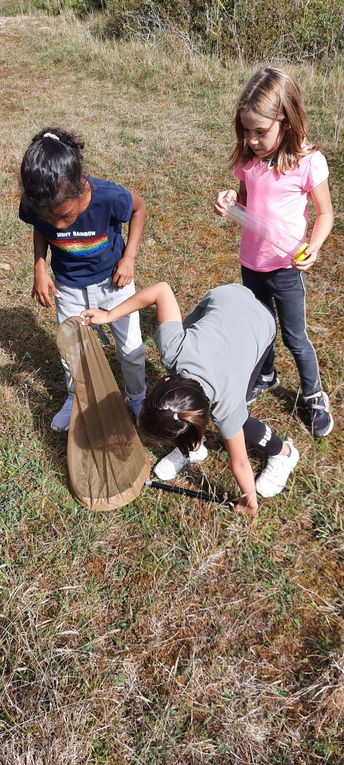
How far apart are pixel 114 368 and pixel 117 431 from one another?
2.93 feet

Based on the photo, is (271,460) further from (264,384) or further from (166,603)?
(166,603)

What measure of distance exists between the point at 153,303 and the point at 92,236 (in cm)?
41

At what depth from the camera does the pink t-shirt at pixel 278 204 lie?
193cm

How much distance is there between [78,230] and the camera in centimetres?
203

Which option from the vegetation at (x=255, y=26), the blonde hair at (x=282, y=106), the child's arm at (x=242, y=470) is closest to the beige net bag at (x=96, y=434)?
the child's arm at (x=242, y=470)

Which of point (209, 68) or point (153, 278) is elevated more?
point (209, 68)

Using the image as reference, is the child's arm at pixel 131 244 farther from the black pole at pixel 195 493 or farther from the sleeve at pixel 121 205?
the black pole at pixel 195 493

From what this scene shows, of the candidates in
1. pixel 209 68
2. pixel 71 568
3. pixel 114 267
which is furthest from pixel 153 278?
pixel 209 68

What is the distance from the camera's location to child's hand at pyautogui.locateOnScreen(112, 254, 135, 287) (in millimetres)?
2160

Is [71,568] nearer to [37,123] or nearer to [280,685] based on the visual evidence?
[280,685]

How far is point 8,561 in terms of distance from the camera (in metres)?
2.06

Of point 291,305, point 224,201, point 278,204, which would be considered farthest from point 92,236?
point 291,305

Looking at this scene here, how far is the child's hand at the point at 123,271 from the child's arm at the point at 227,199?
1.30 feet

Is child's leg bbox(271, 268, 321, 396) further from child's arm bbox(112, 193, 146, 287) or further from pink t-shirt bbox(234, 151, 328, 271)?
child's arm bbox(112, 193, 146, 287)
